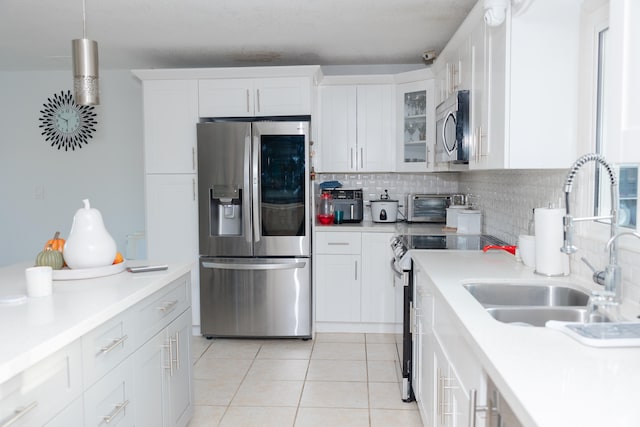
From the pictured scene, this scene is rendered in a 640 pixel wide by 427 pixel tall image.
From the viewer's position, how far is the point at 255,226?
13.3ft

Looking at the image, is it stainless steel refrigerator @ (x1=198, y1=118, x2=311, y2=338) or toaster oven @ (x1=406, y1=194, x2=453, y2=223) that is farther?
toaster oven @ (x1=406, y1=194, x2=453, y2=223)

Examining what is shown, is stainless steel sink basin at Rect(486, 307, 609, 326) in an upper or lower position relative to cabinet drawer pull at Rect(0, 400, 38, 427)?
upper

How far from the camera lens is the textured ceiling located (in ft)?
10.4

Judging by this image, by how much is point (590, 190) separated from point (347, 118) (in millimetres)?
2655

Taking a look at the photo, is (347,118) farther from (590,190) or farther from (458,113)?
(590,190)

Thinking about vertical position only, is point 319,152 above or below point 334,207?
above

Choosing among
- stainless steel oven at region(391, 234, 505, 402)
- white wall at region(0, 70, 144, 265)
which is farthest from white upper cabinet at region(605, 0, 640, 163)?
white wall at region(0, 70, 144, 265)

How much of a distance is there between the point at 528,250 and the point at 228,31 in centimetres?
249

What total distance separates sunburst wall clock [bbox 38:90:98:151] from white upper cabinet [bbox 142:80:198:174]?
1026 mm

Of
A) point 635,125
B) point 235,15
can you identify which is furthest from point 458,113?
point 635,125

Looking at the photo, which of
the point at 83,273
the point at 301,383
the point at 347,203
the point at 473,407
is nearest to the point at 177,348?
the point at 83,273

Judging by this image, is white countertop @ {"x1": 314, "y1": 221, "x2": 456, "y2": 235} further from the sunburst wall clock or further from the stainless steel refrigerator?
the sunburst wall clock

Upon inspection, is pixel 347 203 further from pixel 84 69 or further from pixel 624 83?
pixel 624 83

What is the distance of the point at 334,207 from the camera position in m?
4.57
